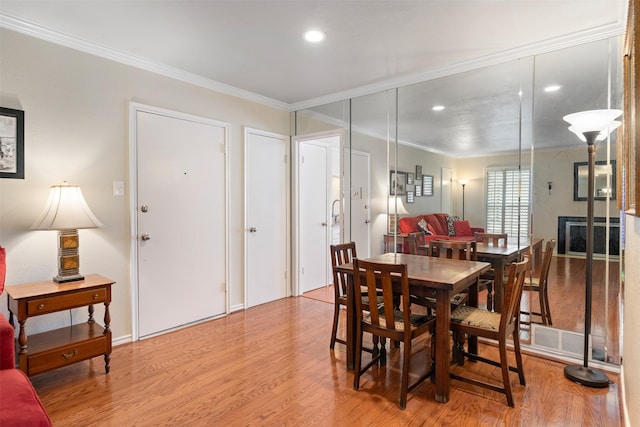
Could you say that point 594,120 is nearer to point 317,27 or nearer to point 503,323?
point 503,323

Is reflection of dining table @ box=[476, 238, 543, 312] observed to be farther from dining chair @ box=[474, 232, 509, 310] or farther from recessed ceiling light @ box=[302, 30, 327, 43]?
recessed ceiling light @ box=[302, 30, 327, 43]

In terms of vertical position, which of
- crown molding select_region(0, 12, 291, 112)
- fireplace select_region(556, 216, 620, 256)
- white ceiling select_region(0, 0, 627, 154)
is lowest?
fireplace select_region(556, 216, 620, 256)

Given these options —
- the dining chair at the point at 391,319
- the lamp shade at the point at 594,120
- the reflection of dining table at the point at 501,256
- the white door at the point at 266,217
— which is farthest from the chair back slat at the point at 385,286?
the white door at the point at 266,217

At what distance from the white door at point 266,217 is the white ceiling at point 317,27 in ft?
3.23

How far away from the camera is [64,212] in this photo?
8.09ft

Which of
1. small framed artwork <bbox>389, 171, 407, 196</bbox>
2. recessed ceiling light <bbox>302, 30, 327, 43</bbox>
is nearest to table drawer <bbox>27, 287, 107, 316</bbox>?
recessed ceiling light <bbox>302, 30, 327, 43</bbox>

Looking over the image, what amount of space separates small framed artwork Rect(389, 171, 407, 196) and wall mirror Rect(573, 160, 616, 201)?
60.5 inches

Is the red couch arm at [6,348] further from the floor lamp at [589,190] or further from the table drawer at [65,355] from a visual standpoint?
the floor lamp at [589,190]

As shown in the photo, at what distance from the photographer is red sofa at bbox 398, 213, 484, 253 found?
134 inches

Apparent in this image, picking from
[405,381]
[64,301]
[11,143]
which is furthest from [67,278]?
[405,381]

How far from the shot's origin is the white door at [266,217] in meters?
4.15

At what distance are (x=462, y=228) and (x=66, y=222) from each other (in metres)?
3.30

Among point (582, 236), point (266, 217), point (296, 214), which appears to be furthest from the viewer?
point (296, 214)

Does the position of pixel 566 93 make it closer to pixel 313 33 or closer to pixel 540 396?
pixel 313 33
